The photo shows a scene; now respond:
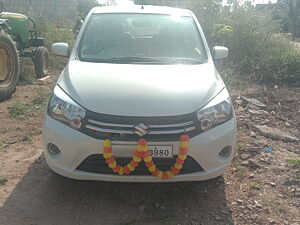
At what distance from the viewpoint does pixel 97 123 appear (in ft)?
9.29

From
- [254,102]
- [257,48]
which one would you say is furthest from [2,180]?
[257,48]

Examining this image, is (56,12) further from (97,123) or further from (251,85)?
(97,123)

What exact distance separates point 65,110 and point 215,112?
123 cm

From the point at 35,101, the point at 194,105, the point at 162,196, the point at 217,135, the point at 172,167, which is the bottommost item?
the point at 35,101

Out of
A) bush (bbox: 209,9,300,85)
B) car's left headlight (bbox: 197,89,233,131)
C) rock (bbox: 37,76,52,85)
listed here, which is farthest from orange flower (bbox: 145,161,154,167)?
bush (bbox: 209,9,300,85)

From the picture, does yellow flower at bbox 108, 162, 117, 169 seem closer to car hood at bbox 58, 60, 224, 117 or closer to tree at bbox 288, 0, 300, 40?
car hood at bbox 58, 60, 224, 117

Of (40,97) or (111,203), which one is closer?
(111,203)

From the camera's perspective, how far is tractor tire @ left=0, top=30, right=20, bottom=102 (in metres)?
5.96

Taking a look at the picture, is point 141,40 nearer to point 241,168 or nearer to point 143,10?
point 143,10

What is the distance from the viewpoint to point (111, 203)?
10.5 feet

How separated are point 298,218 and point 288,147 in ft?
5.27

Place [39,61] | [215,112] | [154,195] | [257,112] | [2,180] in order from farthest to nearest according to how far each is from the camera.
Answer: [39,61]
[257,112]
[2,180]
[154,195]
[215,112]

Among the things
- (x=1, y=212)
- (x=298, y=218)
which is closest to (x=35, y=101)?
(x=1, y=212)

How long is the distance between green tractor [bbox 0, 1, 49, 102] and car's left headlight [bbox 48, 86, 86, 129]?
312 cm
